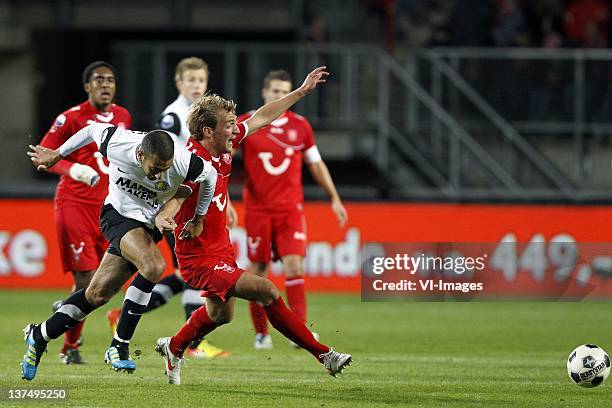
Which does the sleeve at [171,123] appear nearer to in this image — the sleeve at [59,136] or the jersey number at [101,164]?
the jersey number at [101,164]

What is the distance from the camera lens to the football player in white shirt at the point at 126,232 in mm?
8445

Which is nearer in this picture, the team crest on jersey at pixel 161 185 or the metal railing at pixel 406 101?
the team crest on jersey at pixel 161 185

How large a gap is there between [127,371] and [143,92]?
9.56 meters

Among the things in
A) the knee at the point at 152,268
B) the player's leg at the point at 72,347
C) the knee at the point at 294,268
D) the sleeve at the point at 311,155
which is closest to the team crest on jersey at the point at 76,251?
the player's leg at the point at 72,347

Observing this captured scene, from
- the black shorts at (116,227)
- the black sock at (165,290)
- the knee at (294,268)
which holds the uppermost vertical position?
the black shorts at (116,227)

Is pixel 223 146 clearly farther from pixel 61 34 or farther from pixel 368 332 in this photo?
pixel 61 34

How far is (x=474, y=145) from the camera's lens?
1777cm

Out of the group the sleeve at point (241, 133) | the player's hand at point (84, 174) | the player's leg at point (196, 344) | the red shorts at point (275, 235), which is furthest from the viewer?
the red shorts at point (275, 235)

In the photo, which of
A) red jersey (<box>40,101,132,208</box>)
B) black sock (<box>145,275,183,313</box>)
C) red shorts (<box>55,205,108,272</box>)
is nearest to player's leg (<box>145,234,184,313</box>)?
black sock (<box>145,275,183,313</box>)

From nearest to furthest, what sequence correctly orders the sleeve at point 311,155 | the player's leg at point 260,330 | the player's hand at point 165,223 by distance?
the player's hand at point 165,223 → the player's leg at point 260,330 → the sleeve at point 311,155

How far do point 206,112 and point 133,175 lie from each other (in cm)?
65

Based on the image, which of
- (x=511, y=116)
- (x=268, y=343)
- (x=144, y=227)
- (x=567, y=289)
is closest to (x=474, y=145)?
(x=511, y=116)

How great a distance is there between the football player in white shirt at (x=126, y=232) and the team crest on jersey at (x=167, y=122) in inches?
64.4

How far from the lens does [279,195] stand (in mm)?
11844
